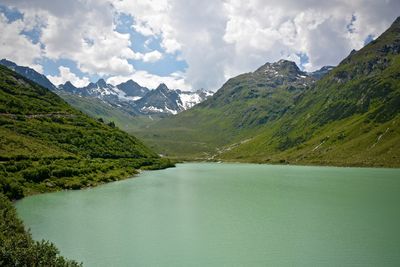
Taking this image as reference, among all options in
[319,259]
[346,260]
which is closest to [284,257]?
[319,259]

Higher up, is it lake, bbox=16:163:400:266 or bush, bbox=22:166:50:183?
bush, bbox=22:166:50:183

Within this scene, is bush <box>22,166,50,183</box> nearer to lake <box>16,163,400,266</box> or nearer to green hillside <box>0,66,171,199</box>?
green hillside <box>0,66,171,199</box>

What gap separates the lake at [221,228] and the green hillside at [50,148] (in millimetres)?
7747

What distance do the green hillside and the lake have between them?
25.4 ft

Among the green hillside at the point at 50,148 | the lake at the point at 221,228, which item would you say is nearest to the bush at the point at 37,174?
the green hillside at the point at 50,148

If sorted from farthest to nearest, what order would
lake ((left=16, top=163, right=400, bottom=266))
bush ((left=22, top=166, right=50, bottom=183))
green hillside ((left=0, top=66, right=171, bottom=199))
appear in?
green hillside ((left=0, top=66, right=171, bottom=199)), bush ((left=22, top=166, right=50, bottom=183)), lake ((left=16, top=163, right=400, bottom=266))

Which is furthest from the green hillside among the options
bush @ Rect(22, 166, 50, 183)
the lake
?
the lake

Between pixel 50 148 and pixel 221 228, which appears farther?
pixel 50 148

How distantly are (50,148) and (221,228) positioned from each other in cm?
8236

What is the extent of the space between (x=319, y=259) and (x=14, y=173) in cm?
6551

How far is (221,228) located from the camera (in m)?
46.7

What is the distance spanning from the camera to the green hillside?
8038 centimetres

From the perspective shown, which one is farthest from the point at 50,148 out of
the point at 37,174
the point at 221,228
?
the point at 221,228

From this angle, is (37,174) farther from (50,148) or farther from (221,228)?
(221,228)
